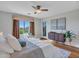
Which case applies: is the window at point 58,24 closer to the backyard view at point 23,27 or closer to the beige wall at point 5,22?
the backyard view at point 23,27

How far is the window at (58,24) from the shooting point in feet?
22.8

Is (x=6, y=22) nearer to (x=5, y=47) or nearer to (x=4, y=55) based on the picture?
(x=5, y=47)

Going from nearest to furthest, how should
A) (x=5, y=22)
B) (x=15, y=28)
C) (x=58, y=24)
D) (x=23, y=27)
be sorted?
(x=5, y=22)
(x=15, y=28)
(x=58, y=24)
(x=23, y=27)

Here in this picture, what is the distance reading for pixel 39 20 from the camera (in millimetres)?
9391

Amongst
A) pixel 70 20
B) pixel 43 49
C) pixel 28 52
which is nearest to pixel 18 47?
pixel 28 52

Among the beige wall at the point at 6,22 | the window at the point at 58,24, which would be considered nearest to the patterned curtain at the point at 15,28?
the beige wall at the point at 6,22

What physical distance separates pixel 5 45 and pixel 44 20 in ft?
23.6

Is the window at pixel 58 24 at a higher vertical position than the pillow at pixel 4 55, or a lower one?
higher

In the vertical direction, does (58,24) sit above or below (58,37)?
above

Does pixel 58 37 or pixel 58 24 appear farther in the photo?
pixel 58 24

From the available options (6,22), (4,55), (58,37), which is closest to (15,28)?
(6,22)

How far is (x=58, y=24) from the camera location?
7.46 meters

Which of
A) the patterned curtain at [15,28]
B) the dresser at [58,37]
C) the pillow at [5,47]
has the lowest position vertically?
the dresser at [58,37]

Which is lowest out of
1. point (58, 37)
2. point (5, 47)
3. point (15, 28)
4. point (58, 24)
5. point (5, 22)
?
point (58, 37)
